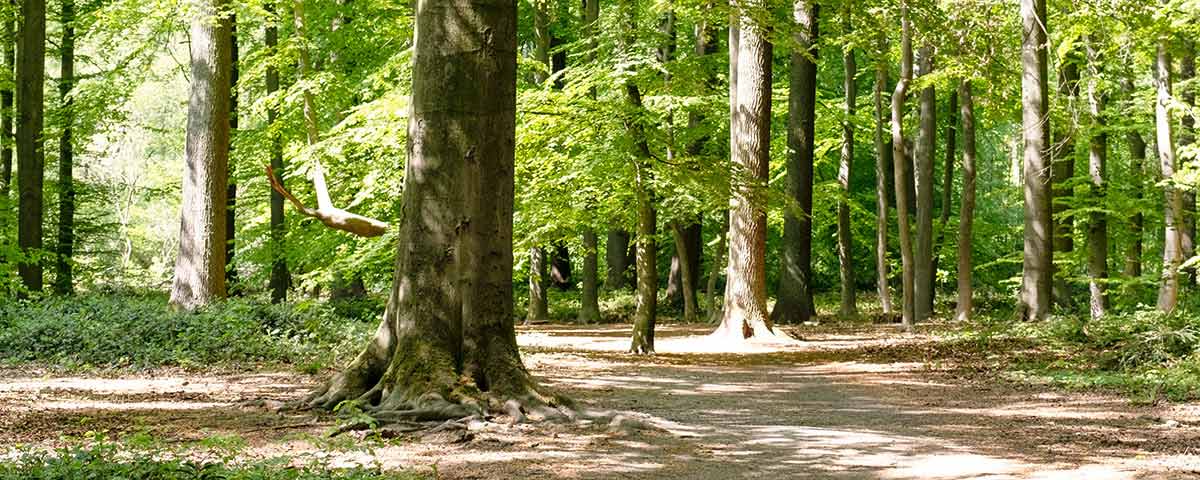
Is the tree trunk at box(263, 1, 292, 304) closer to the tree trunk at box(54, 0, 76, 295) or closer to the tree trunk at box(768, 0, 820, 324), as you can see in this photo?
the tree trunk at box(54, 0, 76, 295)

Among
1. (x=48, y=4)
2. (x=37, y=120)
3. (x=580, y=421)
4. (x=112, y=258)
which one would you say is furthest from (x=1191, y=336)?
(x=112, y=258)

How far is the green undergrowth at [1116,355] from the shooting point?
1011cm

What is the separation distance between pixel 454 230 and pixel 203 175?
8684 mm

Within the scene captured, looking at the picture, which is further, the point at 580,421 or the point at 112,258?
the point at 112,258

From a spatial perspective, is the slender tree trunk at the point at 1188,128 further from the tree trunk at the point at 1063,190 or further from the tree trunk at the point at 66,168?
the tree trunk at the point at 66,168

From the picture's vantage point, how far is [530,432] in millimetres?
7742

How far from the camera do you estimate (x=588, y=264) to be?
2470 cm

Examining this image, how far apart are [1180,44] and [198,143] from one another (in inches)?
601

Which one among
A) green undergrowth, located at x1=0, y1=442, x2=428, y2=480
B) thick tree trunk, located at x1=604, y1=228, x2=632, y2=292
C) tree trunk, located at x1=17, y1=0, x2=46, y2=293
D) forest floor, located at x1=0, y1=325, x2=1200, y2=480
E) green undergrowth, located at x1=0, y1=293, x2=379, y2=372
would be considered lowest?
forest floor, located at x1=0, y1=325, x2=1200, y2=480

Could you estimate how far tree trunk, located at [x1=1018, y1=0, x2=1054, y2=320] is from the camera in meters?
17.7

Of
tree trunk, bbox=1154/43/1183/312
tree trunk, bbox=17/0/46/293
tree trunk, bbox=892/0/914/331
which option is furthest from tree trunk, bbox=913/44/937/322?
tree trunk, bbox=17/0/46/293

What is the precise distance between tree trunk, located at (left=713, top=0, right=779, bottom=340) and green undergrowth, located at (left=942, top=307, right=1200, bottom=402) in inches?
143

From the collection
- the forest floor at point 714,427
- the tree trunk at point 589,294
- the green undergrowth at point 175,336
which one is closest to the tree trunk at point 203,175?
the green undergrowth at point 175,336

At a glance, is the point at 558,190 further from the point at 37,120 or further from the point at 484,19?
the point at 37,120
